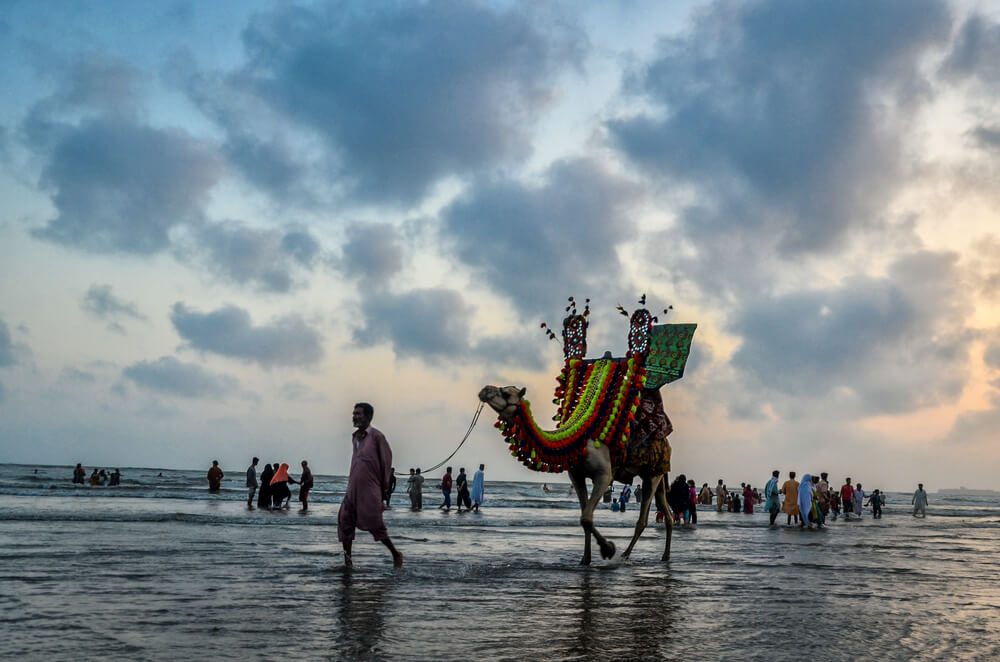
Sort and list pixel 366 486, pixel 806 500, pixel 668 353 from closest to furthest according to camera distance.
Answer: pixel 366 486 → pixel 668 353 → pixel 806 500

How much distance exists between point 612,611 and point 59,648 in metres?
4.30

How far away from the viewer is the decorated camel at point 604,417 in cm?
1097

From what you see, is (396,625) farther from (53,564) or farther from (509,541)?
(509,541)

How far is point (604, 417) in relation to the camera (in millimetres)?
11438

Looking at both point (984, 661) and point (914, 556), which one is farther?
point (914, 556)

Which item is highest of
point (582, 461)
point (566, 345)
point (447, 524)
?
point (566, 345)

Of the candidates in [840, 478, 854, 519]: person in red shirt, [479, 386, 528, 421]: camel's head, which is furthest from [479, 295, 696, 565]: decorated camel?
[840, 478, 854, 519]: person in red shirt

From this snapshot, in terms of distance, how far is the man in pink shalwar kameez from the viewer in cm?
1005

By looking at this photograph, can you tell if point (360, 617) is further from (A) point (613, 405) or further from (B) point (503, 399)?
(A) point (613, 405)

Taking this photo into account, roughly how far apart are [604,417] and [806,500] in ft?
57.2

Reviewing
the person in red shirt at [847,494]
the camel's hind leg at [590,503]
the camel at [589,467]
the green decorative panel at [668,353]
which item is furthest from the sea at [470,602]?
the person in red shirt at [847,494]

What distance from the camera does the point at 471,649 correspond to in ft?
18.7

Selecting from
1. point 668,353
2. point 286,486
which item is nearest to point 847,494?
point 286,486

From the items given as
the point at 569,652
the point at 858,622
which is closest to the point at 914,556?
the point at 858,622
